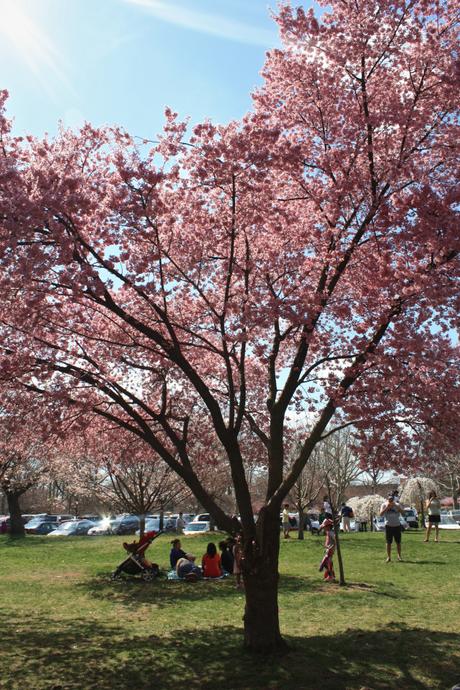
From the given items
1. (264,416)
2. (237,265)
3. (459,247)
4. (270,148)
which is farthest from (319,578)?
(270,148)

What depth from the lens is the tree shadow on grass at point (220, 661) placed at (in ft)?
18.5

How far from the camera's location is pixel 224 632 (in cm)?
768

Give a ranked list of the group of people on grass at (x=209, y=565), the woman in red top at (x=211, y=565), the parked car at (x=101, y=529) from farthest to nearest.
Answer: the parked car at (x=101, y=529) < the woman in red top at (x=211, y=565) < the group of people on grass at (x=209, y=565)

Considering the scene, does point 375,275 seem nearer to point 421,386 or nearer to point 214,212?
point 421,386

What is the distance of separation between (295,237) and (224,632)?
18.2 ft

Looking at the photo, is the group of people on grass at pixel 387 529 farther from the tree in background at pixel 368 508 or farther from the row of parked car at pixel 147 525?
the tree in background at pixel 368 508

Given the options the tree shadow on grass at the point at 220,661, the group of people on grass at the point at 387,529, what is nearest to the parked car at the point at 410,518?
the group of people on grass at the point at 387,529

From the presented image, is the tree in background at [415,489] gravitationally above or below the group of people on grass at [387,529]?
above

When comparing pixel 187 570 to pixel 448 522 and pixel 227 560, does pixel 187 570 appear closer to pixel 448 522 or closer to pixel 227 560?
pixel 227 560

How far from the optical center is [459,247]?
687 cm

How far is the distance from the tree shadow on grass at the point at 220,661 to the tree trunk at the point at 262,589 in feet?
0.66

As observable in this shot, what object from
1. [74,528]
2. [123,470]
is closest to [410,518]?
[123,470]

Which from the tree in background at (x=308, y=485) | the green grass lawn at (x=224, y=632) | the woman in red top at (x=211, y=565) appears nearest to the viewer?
the green grass lawn at (x=224, y=632)

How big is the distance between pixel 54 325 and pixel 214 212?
111 inches
